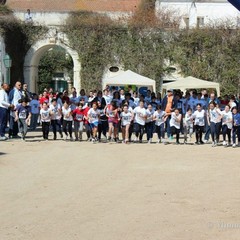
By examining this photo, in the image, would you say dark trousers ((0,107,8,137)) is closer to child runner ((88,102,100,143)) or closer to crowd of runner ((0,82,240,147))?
crowd of runner ((0,82,240,147))

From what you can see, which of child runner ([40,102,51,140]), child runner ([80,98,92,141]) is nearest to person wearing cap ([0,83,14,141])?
child runner ([40,102,51,140])

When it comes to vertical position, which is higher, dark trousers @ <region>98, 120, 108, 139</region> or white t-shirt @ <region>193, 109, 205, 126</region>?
white t-shirt @ <region>193, 109, 205, 126</region>

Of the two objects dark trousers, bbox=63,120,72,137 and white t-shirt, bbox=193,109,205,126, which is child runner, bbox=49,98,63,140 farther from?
white t-shirt, bbox=193,109,205,126

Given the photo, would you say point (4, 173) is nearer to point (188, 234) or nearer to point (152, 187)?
point (152, 187)

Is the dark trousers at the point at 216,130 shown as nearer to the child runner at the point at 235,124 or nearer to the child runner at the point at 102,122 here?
the child runner at the point at 235,124

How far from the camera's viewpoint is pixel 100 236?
7.32m

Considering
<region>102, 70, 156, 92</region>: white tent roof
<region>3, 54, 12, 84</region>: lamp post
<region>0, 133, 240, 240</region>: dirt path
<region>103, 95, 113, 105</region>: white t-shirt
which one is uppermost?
<region>3, 54, 12, 84</region>: lamp post

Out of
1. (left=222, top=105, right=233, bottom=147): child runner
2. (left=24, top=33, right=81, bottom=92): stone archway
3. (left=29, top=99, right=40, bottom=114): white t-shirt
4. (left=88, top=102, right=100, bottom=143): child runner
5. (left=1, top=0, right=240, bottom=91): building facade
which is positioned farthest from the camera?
(left=1, top=0, right=240, bottom=91): building facade

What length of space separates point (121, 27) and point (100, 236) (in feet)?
99.9

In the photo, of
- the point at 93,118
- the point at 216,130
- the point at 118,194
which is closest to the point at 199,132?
the point at 216,130

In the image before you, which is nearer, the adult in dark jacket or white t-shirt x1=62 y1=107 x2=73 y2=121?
white t-shirt x1=62 y1=107 x2=73 y2=121

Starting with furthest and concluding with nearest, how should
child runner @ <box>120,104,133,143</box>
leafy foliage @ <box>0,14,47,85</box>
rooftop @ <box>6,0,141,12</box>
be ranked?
rooftop @ <box>6,0,141,12</box>, leafy foliage @ <box>0,14,47,85</box>, child runner @ <box>120,104,133,143</box>

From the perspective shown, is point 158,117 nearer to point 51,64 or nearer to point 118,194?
point 118,194

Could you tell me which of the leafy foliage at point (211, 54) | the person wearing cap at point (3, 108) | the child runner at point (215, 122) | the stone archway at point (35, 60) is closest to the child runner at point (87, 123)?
the person wearing cap at point (3, 108)
